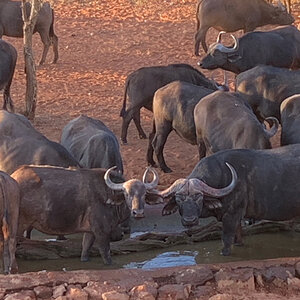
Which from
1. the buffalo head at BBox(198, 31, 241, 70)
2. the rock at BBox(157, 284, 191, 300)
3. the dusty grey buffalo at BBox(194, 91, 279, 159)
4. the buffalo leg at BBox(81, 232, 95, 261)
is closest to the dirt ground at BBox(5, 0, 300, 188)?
the dusty grey buffalo at BBox(194, 91, 279, 159)

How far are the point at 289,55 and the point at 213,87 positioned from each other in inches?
101

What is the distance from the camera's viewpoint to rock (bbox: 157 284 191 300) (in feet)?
25.5

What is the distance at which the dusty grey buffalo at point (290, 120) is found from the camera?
11250mm

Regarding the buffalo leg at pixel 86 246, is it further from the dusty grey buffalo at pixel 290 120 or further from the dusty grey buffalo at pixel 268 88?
the dusty grey buffalo at pixel 268 88

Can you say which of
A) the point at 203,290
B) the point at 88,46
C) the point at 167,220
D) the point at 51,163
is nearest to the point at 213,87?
the point at 167,220

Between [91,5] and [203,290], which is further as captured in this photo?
[91,5]

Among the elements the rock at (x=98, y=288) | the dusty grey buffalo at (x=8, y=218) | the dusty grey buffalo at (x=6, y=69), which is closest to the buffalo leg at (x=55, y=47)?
the dusty grey buffalo at (x=6, y=69)

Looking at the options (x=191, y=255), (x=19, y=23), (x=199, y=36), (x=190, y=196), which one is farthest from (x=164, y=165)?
(x=19, y=23)

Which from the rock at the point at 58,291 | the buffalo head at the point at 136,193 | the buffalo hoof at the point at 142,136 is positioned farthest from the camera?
the buffalo hoof at the point at 142,136

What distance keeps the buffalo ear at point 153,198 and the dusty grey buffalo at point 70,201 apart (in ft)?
0.20

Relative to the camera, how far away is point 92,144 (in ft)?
34.7

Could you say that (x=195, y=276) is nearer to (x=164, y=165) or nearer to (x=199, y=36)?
(x=164, y=165)

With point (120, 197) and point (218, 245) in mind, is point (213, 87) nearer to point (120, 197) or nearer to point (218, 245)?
point (218, 245)

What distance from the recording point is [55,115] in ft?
50.8
